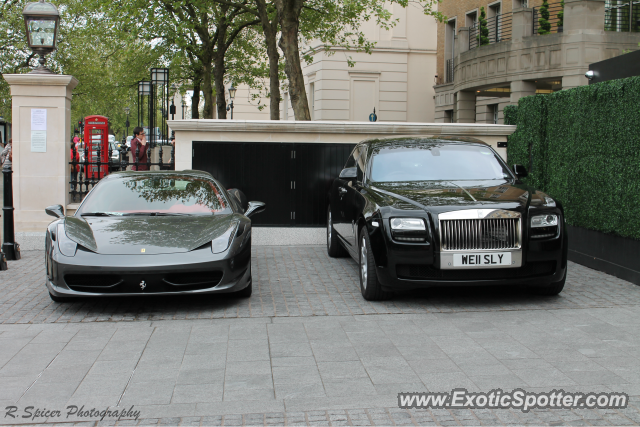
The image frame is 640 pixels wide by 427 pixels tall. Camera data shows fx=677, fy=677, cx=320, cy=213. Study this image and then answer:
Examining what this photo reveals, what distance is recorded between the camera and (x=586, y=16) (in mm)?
22234

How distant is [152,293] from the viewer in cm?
646

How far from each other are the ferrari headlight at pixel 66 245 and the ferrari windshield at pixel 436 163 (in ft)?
11.3

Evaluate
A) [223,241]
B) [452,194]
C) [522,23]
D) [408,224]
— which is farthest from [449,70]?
[223,241]

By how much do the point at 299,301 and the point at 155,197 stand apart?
207 centimetres

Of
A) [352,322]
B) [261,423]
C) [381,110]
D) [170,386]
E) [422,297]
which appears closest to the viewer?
[261,423]

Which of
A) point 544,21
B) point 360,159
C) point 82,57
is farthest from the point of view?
point 82,57

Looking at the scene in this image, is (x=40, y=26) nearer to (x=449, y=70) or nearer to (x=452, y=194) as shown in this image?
(x=452, y=194)

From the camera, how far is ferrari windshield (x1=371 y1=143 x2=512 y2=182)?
7.96 metres

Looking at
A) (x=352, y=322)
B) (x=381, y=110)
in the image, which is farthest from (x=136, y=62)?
(x=352, y=322)

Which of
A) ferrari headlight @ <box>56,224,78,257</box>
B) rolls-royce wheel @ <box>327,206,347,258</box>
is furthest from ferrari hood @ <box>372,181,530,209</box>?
ferrari headlight @ <box>56,224,78,257</box>

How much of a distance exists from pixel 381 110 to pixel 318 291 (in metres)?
Answer: 30.7

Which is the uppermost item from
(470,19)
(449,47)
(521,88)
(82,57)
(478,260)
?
(470,19)

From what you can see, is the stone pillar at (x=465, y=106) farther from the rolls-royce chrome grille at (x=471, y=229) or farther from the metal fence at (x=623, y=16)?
the rolls-royce chrome grille at (x=471, y=229)

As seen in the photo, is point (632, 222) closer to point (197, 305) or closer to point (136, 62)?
point (197, 305)
